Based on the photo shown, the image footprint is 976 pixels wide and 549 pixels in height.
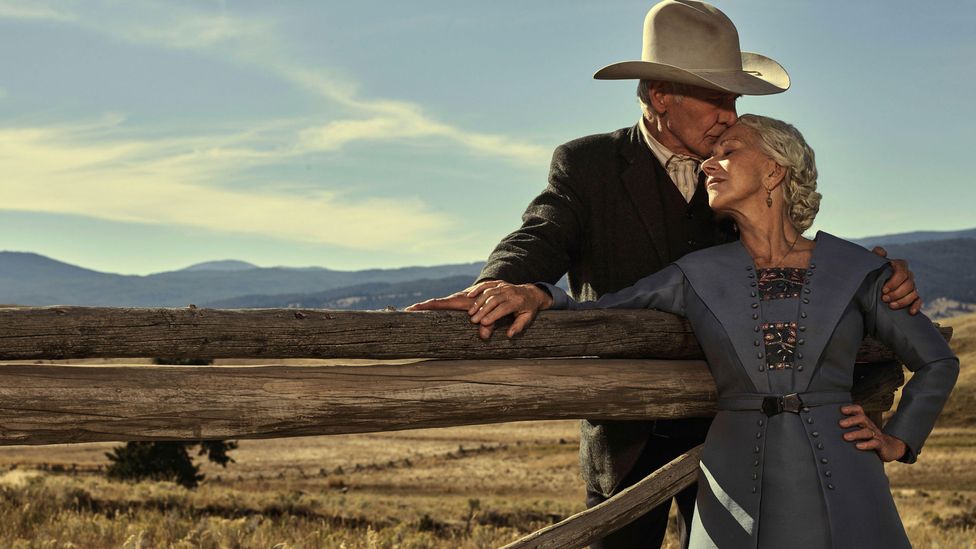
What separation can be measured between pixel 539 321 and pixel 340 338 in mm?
731

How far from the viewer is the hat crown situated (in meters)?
3.89

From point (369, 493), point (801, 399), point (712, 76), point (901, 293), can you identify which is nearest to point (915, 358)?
point (901, 293)

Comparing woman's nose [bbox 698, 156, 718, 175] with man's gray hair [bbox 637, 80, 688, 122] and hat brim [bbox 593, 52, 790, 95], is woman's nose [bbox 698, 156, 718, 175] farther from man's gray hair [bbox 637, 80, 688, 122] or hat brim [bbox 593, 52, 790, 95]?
man's gray hair [bbox 637, 80, 688, 122]

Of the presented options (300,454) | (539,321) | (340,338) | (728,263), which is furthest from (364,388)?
(300,454)

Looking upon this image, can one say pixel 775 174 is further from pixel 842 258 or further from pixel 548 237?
pixel 548 237

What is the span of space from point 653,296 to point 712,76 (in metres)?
0.90

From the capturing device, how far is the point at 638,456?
13.3 ft

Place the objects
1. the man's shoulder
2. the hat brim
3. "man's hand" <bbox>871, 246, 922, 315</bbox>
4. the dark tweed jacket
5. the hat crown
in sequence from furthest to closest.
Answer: the man's shoulder < the dark tweed jacket < the hat crown < the hat brim < "man's hand" <bbox>871, 246, 922, 315</bbox>

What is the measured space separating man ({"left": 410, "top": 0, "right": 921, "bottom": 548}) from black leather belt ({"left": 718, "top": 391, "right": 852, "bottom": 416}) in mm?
788

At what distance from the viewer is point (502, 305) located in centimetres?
333

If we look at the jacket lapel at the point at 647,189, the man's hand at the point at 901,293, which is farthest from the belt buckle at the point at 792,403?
the jacket lapel at the point at 647,189

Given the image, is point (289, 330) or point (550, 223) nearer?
point (289, 330)

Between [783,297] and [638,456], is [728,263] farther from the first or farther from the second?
[638,456]

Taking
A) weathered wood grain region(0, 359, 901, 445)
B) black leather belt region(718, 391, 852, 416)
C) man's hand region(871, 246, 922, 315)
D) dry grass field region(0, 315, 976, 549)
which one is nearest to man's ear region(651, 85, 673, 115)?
weathered wood grain region(0, 359, 901, 445)
